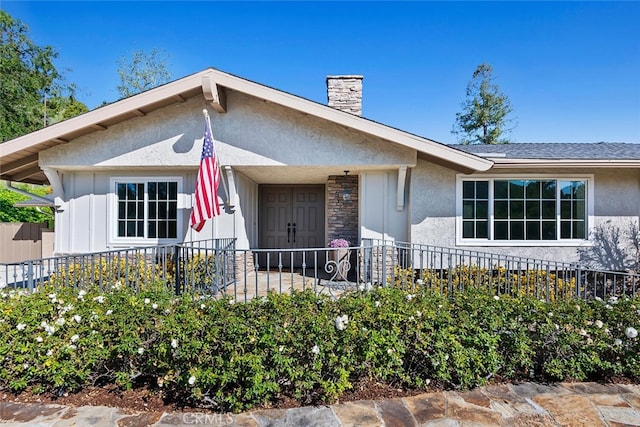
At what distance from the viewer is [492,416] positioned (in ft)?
9.34

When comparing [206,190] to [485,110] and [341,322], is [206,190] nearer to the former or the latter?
[341,322]

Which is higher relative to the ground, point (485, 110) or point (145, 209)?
point (485, 110)

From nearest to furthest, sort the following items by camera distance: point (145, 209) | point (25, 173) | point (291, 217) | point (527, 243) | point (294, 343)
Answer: point (294, 343), point (527, 243), point (145, 209), point (25, 173), point (291, 217)

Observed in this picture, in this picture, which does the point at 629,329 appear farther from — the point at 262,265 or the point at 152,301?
the point at 262,265

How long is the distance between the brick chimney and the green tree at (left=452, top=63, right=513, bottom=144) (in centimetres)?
2485

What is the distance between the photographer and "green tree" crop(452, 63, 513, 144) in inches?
1159

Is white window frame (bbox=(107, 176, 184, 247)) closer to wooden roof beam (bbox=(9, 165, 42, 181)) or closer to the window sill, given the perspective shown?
wooden roof beam (bbox=(9, 165, 42, 181))

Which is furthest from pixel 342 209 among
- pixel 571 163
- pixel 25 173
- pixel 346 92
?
pixel 25 173

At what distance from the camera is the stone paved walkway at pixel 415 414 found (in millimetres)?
2760

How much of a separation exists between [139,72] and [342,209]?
23.3m

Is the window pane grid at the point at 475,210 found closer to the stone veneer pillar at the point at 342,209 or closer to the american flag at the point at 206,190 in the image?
the stone veneer pillar at the point at 342,209

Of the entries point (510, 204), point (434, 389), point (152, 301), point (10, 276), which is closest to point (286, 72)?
point (510, 204)

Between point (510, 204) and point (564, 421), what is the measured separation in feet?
18.4

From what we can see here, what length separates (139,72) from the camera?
24.3 meters
